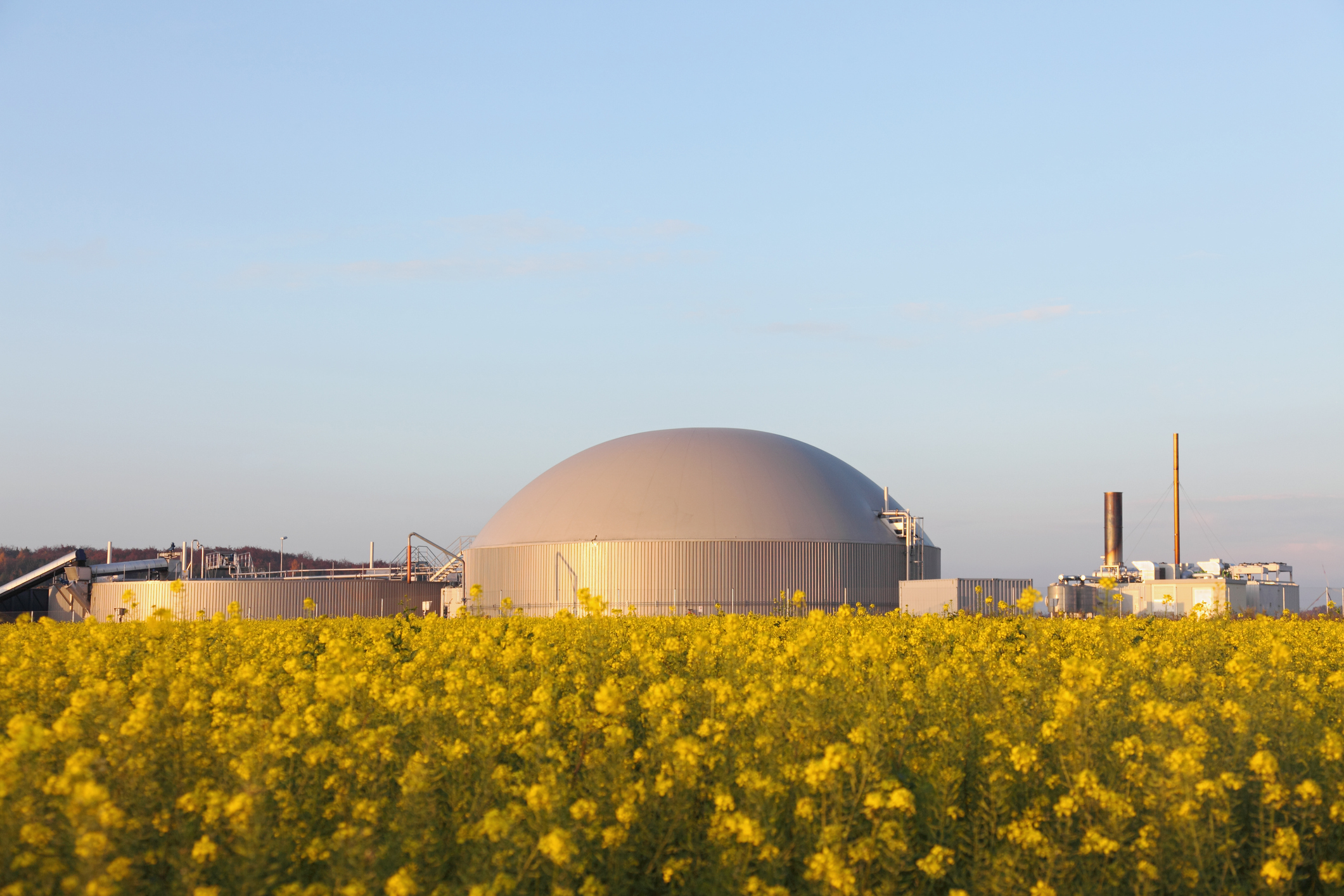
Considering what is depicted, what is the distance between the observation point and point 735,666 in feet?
34.8

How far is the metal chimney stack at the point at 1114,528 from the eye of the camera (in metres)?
61.5

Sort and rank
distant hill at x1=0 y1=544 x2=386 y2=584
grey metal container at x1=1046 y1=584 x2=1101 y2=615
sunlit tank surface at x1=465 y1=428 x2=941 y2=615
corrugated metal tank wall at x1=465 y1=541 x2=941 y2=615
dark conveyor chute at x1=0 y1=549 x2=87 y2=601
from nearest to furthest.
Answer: corrugated metal tank wall at x1=465 y1=541 x2=941 y2=615 < sunlit tank surface at x1=465 y1=428 x2=941 y2=615 < grey metal container at x1=1046 y1=584 x2=1101 y2=615 < dark conveyor chute at x1=0 y1=549 x2=87 y2=601 < distant hill at x1=0 y1=544 x2=386 y2=584

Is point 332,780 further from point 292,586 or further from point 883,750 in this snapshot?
point 292,586

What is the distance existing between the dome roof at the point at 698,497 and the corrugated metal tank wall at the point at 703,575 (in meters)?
0.51

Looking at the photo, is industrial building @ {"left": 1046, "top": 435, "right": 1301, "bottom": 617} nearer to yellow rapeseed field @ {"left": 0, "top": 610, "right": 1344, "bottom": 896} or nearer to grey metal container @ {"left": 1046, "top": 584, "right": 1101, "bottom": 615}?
grey metal container @ {"left": 1046, "top": 584, "right": 1101, "bottom": 615}

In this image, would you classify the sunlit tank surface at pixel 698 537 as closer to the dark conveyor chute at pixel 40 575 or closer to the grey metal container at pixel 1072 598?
the grey metal container at pixel 1072 598

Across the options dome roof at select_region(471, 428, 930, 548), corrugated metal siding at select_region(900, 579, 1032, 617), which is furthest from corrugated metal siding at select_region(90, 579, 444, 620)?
corrugated metal siding at select_region(900, 579, 1032, 617)

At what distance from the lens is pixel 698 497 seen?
45531mm

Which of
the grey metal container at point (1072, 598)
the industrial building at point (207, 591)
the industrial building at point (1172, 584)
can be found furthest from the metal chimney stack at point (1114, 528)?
the industrial building at point (207, 591)

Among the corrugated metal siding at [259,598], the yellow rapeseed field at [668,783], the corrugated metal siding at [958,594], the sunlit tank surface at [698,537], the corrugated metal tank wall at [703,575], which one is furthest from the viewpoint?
the corrugated metal siding at [259,598]

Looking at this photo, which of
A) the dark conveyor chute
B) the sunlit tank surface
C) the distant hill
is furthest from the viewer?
the distant hill

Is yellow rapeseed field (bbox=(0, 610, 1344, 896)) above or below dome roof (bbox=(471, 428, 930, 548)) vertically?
below

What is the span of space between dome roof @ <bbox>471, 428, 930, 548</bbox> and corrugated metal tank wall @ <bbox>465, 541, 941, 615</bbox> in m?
0.51

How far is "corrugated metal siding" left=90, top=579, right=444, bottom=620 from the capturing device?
4816 centimetres
